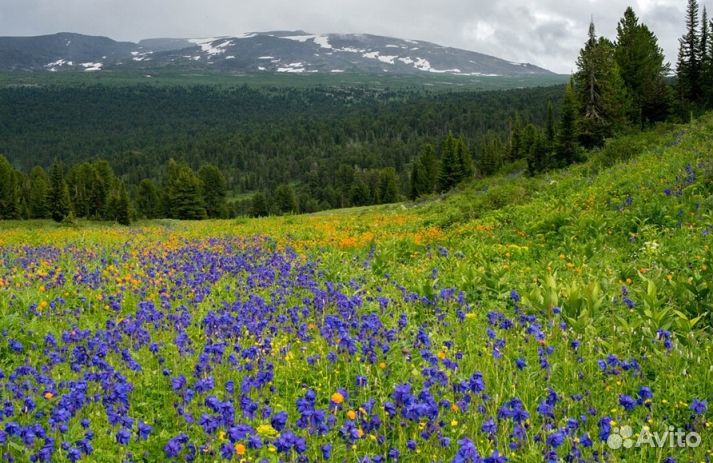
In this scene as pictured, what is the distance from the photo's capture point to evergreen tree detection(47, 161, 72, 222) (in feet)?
250

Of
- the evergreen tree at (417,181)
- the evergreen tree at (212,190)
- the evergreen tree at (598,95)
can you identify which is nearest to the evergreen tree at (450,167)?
the evergreen tree at (417,181)

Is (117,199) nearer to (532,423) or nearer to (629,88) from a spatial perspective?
(629,88)

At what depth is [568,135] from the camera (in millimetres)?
43781

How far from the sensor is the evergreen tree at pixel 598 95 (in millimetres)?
44500

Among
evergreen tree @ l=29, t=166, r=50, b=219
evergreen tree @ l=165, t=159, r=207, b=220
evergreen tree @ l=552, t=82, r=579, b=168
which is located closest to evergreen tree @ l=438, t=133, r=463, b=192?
evergreen tree @ l=165, t=159, r=207, b=220

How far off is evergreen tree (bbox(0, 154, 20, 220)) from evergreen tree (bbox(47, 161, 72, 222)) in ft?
32.3

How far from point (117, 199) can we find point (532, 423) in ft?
278

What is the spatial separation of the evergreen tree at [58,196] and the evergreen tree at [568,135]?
66102mm

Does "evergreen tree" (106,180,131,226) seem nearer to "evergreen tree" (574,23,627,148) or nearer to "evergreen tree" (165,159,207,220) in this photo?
"evergreen tree" (165,159,207,220)

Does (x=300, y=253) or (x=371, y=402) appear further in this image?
(x=300, y=253)

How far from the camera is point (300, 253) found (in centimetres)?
1259

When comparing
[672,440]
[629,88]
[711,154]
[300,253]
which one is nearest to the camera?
[672,440]

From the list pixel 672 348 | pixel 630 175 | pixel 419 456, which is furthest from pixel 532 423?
pixel 630 175

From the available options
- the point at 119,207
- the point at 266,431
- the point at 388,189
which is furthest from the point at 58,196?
the point at 266,431
